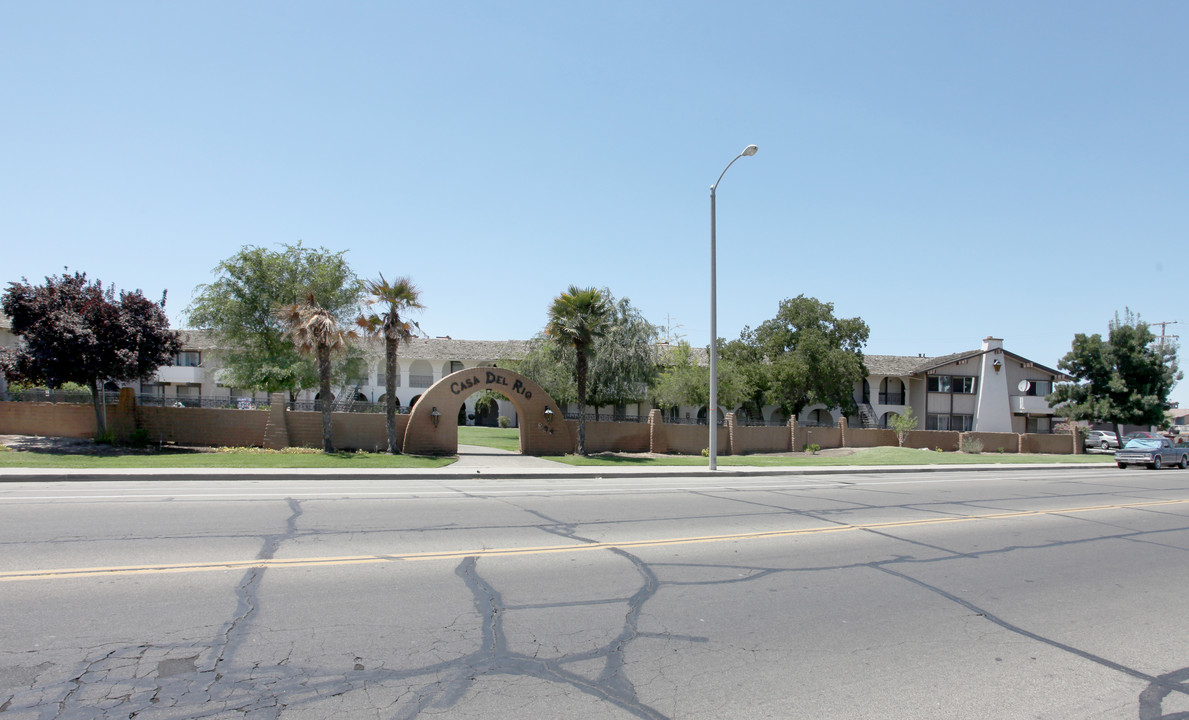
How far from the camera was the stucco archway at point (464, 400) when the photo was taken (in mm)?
26156

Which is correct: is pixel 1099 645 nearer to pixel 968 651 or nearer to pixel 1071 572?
pixel 968 651

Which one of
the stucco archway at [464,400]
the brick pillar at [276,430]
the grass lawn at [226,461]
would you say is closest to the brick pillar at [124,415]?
the grass lawn at [226,461]

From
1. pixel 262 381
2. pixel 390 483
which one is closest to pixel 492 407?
pixel 262 381

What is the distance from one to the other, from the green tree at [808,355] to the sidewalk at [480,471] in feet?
55.9

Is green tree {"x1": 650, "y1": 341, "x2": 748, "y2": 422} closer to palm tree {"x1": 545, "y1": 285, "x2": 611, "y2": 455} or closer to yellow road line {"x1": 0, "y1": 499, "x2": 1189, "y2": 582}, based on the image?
palm tree {"x1": 545, "y1": 285, "x2": 611, "y2": 455}

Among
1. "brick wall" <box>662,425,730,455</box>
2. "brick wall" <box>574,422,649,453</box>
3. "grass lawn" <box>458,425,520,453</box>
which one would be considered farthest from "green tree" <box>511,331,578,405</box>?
"brick wall" <box>662,425,730,455</box>

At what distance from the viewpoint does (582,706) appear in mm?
4391

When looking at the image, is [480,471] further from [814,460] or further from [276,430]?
[814,460]

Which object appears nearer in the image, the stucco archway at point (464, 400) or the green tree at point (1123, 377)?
the stucco archway at point (464, 400)

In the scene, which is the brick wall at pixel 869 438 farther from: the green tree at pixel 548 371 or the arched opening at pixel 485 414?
the arched opening at pixel 485 414

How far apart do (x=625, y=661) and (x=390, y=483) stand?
12.8m

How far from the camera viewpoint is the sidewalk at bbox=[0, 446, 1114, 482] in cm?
1619

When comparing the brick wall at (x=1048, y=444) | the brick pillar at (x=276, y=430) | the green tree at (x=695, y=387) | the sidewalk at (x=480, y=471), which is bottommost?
the brick wall at (x=1048, y=444)

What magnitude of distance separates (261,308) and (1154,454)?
136 ft
